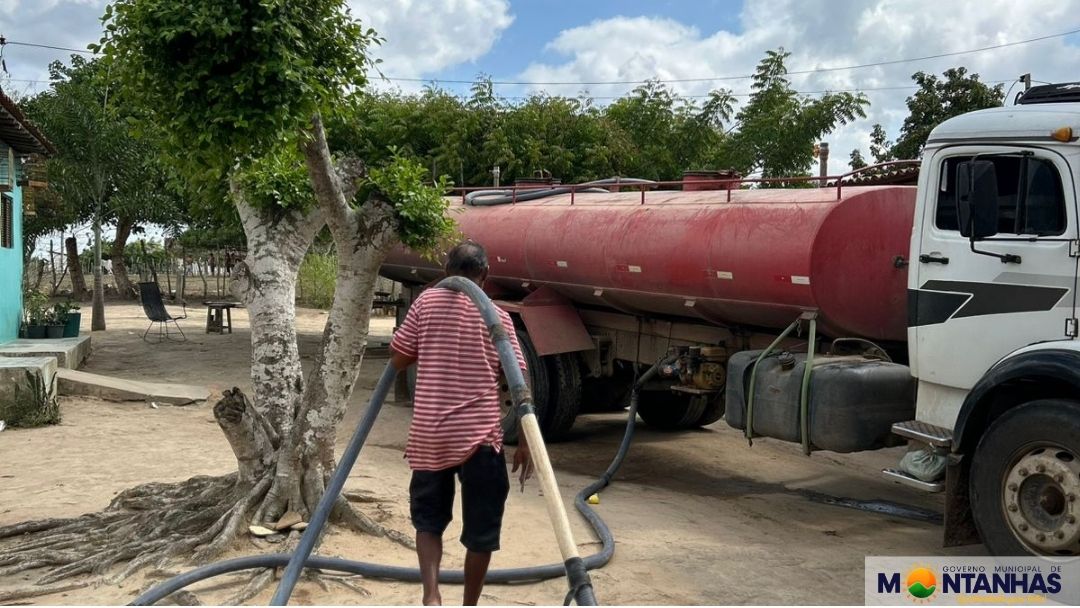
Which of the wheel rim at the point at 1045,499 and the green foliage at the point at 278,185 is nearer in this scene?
the wheel rim at the point at 1045,499

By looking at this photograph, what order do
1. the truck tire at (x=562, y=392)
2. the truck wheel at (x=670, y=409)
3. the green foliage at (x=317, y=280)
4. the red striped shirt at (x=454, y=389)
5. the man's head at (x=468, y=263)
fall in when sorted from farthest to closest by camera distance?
the green foliage at (x=317, y=280), the truck wheel at (x=670, y=409), the truck tire at (x=562, y=392), the man's head at (x=468, y=263), the red striped shirt at (x=454, y=389)

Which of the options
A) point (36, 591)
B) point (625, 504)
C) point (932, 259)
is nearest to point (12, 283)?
point (36, 591)

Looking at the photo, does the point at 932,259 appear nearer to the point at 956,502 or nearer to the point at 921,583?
the point at 956,502

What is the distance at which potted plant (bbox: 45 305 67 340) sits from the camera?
13.9 m

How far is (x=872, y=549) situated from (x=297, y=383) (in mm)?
3780

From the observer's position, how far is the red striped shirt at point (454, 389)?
12.4 feet

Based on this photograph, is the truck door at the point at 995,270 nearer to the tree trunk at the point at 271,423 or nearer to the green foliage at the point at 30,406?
the tree trunk at the point at 271,423

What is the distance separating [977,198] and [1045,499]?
1651mm

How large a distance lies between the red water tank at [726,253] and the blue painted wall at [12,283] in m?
7.18

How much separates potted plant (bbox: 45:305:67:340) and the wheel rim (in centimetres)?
1300

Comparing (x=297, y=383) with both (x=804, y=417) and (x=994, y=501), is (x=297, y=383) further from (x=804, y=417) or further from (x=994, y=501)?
(x=994, y=501)

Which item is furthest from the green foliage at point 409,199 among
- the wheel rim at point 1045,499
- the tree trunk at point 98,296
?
the tree trunk at point 98,296

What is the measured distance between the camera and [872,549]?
5.93 meters

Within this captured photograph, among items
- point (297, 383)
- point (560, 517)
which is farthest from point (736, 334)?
point (560, 517)
